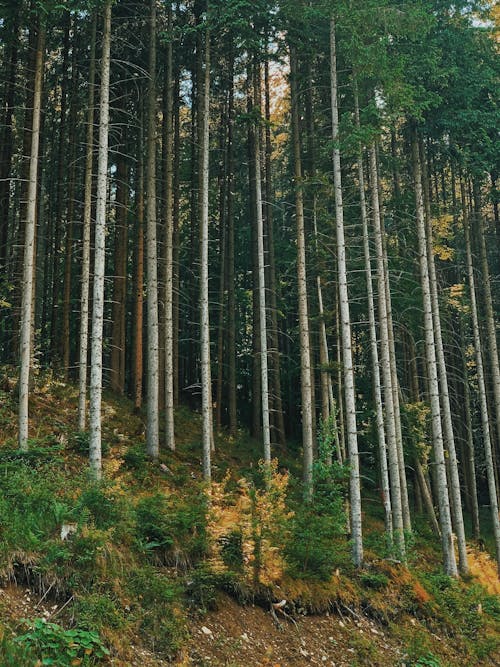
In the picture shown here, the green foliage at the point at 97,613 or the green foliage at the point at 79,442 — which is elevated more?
the green foliage at the point at 79,442

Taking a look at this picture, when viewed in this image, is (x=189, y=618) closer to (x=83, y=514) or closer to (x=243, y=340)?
(x=83, y=514)

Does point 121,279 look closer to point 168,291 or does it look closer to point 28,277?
point 168,291

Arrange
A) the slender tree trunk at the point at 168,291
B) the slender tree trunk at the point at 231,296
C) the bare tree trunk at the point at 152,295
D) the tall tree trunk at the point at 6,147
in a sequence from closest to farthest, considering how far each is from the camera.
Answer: the bare tree trunk at the point at 152,295, the slender tree trunk at the point at 168,291, the tall tree trunk at the point at 6,147, the slender tree trunk at the point at 231,296

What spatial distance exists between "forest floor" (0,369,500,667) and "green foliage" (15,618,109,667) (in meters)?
0.02

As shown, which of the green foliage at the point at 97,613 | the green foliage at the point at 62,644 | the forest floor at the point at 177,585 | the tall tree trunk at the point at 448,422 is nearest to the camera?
the green foliage at the point at 62,644

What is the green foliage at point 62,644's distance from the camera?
18.7 ft

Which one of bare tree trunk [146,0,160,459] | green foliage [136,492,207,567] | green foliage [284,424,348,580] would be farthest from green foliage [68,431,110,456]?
green foliage [284,424,348,580]

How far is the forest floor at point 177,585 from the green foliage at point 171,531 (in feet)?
0.07

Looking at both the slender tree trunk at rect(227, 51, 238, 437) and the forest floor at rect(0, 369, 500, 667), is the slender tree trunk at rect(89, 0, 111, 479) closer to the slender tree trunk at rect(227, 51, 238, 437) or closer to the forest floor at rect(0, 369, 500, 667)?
the forest floor at rect(0, 369, 500, 667)

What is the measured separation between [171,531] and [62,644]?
130 inches

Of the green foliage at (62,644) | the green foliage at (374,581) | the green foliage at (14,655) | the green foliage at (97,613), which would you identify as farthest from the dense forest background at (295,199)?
the green foliage at (14,655)

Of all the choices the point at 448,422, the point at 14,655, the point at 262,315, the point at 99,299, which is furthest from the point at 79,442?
the point at 448,422

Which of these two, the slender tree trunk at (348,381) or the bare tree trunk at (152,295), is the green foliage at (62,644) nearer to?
the slender tree trunk at (348,381)

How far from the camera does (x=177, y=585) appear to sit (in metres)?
8.05
